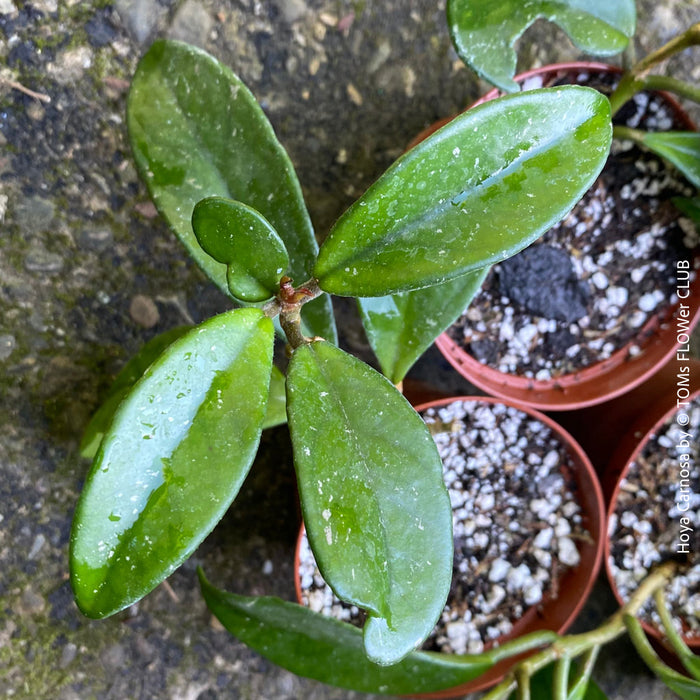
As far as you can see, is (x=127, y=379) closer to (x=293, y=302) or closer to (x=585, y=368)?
(x=293, y=302)

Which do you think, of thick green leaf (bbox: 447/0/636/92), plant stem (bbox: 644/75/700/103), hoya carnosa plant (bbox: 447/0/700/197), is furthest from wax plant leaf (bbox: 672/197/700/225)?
thick green leaf (bbox: 447/0/636/92)

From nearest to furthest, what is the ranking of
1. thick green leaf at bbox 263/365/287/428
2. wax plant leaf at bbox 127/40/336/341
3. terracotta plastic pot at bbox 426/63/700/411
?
wax plant leaf at bbox 127/40/336/341 → thick green leaf at bbox 263/365/287/428 → terracotta plastic pot at bbox 426/63/700/411

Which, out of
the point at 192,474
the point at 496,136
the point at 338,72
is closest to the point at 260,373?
the point at 192,474

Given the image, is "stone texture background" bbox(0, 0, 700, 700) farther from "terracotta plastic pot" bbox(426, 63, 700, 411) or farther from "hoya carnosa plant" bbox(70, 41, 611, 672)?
"hoya carnosa plant" bbox(70, 41, 611, 672)

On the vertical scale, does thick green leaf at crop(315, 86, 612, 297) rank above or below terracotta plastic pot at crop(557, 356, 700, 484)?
above

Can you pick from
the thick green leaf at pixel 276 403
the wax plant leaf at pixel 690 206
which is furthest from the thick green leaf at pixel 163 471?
the wax plant leaf at pixel 690 206

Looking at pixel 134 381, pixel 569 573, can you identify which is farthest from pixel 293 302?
pixel 569 573

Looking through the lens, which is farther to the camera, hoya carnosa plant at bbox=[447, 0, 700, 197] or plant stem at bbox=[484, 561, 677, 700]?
plant stem at bbox=[484, 561, 677, 700]
